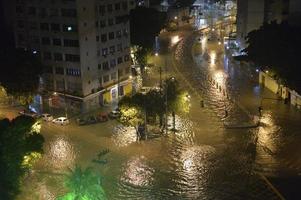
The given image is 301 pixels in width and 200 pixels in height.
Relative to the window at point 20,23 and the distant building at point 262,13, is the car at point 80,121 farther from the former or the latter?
the distant building at point 262,13

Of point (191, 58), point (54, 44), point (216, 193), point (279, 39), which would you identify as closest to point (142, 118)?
point (216, 193)

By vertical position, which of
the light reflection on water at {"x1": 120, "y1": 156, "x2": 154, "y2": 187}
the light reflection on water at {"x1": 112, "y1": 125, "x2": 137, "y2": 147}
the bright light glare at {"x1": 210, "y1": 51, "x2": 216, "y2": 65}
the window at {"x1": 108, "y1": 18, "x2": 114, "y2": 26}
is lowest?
the light reflection on water at {"x1": 120, "y1": 156, "x2": 154, "y2": 187}

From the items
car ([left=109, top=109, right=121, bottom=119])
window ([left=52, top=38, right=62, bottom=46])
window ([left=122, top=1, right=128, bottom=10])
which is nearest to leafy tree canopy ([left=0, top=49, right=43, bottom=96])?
window ([left=52, top=38, right=62, bottom=46])

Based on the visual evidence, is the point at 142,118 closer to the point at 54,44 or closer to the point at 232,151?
the point at 232,151

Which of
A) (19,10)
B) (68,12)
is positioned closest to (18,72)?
(68,12)

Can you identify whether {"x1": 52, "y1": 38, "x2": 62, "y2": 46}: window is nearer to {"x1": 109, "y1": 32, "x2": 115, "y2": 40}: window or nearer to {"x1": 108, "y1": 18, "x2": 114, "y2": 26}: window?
{"x1": 109, "y1": 32, "x2": 115, "y2": 40}: window

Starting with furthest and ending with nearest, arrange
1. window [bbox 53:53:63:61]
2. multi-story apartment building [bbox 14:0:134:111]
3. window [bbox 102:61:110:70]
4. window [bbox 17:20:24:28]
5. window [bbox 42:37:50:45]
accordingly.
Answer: window [bbox 17:20:24:28]
window [bbox 102:61:110:70]
window [bbox 42:37:50:45]
window [bbox 53:53:63:61]
multi-story apartment building [bbox 14:0:134:111]

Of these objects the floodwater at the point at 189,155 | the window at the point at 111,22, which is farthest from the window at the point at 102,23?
the floodwater at the point at 189,155
